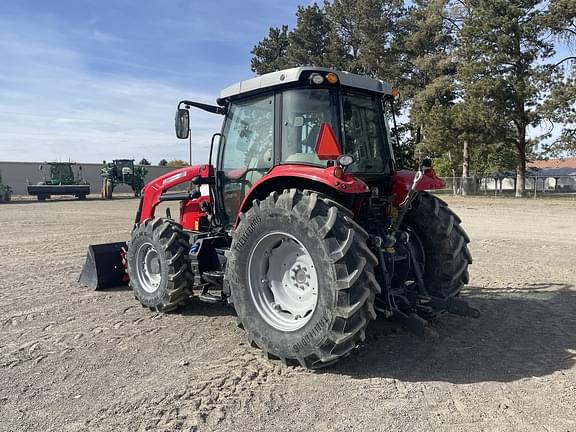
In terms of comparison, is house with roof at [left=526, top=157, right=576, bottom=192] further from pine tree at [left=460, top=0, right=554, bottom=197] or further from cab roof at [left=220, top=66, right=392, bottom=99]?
cab roof at [left=220, top=66, right=392, bottom=99]

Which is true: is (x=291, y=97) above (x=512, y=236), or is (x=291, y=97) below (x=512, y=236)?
above

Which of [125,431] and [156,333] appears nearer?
[125,431]

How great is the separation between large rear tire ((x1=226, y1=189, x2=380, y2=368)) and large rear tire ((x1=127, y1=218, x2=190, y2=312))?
1141 mm

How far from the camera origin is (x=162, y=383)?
3830 mm

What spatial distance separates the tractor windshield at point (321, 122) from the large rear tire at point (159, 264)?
1.72 meters

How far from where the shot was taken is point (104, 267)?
6.88 m

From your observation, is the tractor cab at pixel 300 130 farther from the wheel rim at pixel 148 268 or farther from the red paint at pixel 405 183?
the wheel rim at pixel 148 268

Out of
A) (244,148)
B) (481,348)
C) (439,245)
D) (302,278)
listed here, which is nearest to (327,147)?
Answer: (302,278)

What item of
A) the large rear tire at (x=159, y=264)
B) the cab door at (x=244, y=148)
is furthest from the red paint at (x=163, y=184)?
the large rear tire at (x=159, y=264)

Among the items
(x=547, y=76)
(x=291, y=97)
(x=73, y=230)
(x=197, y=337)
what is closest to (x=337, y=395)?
(x=197, y=337)

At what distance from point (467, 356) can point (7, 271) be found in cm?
727

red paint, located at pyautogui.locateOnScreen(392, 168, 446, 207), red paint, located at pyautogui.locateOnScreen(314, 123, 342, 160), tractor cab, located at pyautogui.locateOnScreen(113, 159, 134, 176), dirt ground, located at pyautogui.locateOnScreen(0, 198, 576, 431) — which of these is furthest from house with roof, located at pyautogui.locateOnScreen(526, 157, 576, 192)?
red paint, located at pyautogui.locateOnScreen(314, 123, 342, 160)

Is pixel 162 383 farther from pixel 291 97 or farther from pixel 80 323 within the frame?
pixel 291 97

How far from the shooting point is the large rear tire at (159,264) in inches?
217
